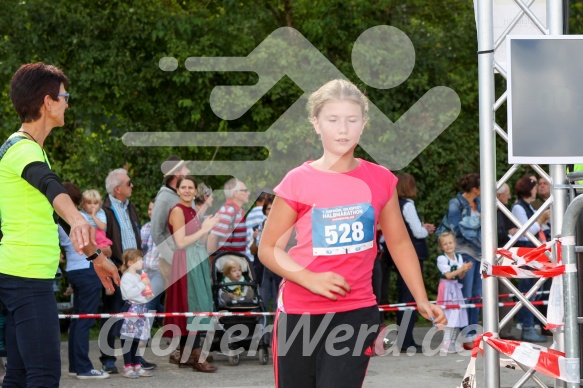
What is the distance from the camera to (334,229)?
4.48 metres

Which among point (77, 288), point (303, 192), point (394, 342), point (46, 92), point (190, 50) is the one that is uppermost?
point (190, 50)

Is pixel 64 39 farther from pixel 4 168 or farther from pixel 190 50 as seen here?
pixel 4 168

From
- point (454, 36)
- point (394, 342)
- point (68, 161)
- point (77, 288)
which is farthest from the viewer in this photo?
point (454, 36)

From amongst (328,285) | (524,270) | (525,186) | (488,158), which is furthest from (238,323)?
(328,285)

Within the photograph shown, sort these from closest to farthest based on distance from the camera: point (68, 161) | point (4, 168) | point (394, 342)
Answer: point (4, 168)
point (394, 342)
point (68, 161)

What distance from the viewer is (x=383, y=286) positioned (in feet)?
36.3

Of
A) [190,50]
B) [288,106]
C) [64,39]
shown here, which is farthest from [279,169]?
[64,39]

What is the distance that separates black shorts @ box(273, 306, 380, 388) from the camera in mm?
4379

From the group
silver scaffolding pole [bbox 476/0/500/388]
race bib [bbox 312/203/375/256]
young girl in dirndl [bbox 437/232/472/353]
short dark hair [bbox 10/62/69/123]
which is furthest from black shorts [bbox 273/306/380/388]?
young girl in dirndl [bbox 437/232/472/353]

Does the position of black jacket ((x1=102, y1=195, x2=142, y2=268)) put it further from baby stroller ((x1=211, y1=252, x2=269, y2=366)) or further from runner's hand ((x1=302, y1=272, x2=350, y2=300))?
runner's hand ((x1=302, y1=272, x2=350, y2=300))

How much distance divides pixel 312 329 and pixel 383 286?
6.71 meters

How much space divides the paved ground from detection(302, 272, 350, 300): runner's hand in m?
4.26

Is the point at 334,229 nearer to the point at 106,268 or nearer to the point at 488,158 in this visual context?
the point at 106,268

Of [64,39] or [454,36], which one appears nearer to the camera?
[64,39]
